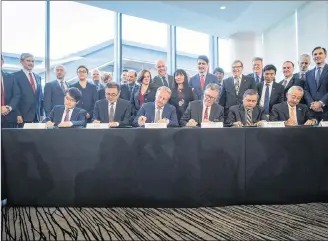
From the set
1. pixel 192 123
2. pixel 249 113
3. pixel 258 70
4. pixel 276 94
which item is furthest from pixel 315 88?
pixel 192 123

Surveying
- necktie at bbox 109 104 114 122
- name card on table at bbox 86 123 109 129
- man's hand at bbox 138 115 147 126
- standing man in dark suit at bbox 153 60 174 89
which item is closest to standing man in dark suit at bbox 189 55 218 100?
standing man in dark suit at bbox 153 60 174 89

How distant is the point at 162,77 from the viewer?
354 cm

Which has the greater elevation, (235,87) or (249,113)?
(235,87)

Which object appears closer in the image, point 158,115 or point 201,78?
point 158,115

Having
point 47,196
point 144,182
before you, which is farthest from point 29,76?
point 144,182

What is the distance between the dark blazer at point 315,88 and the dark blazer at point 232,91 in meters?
0.56

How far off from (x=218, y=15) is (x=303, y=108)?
413 centimetres

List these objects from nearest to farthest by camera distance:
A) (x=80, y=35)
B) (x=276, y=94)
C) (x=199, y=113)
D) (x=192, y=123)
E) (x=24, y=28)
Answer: (x=192, y=123) → (x=199, y=113) → (x=276, y=94) → (x=24, y=28) → (x=80, y=35)

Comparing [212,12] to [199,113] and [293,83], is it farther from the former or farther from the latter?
[199,113]

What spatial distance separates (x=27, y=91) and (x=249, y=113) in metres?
2.45

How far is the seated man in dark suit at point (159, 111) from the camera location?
282cm

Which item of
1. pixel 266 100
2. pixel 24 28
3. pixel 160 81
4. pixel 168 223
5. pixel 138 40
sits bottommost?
pixel 168 223

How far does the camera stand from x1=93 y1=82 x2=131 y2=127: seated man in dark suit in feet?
9.66

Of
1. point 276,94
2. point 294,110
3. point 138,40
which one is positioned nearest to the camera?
point 294,110
